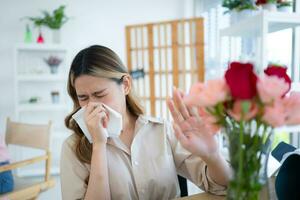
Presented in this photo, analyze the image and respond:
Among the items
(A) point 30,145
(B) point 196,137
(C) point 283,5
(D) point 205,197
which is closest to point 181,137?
(B) point 196,137

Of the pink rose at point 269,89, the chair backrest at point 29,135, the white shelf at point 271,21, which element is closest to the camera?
the pink rose at point 269,89

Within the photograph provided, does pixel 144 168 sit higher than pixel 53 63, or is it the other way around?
pixel 53 63

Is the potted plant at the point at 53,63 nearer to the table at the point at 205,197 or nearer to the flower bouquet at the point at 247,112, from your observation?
the table at the point at 205,197

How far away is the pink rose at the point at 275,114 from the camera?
19.1 inches

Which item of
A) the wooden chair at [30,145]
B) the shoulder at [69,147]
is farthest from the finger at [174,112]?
the wooden chair at [30,145]

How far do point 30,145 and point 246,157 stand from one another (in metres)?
1.84

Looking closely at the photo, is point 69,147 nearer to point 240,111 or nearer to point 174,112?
point 174,112

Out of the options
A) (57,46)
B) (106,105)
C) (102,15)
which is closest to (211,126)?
(106,105)

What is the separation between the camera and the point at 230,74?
0.50m

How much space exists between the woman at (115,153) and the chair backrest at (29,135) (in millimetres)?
925

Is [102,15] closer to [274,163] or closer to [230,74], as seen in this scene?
[274,163]

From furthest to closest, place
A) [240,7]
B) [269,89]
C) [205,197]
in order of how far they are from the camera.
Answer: [240,7]
[205,197]
[269,89]

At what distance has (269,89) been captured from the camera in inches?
18.4

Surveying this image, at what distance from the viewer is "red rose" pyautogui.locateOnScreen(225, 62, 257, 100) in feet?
1.59
